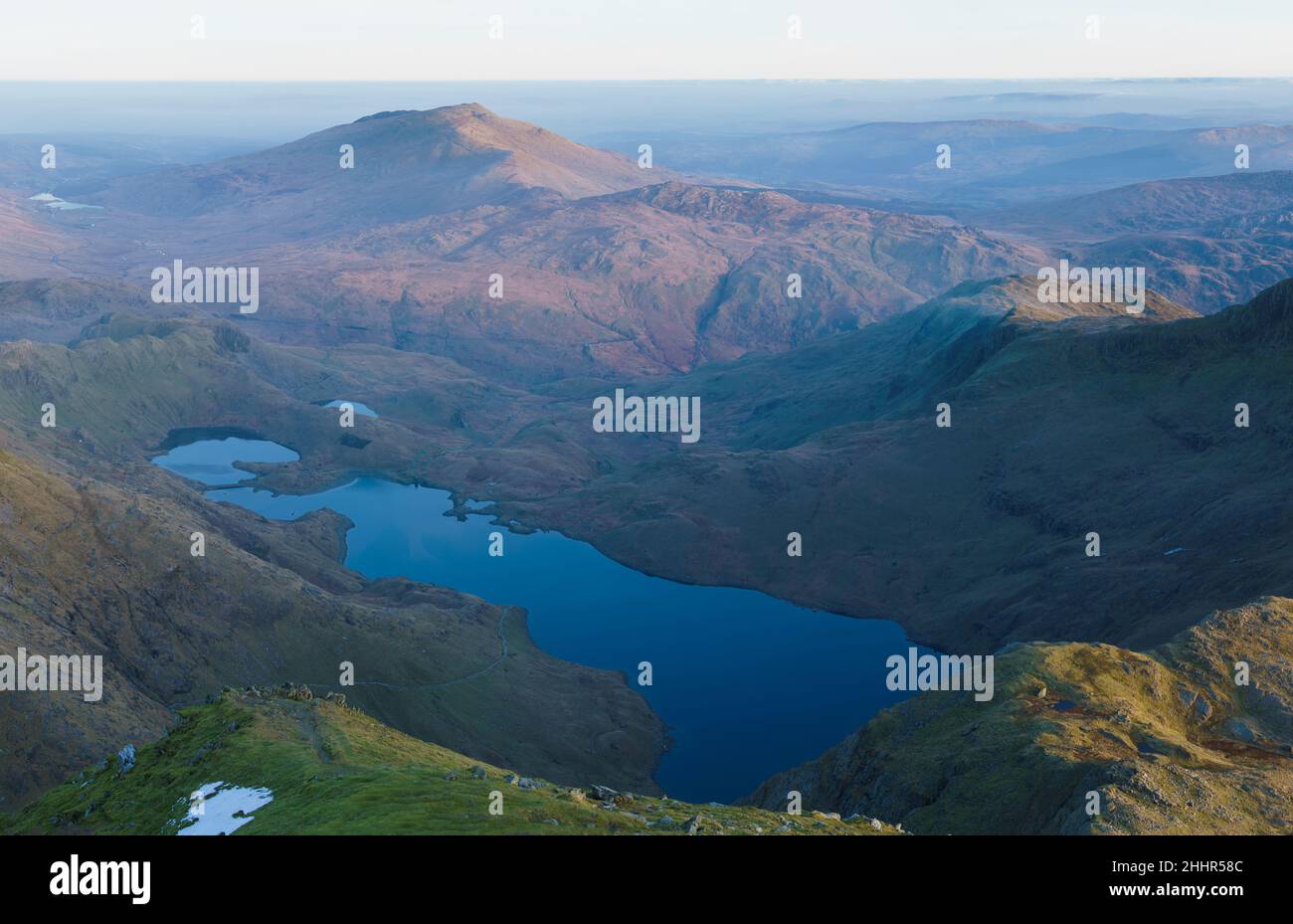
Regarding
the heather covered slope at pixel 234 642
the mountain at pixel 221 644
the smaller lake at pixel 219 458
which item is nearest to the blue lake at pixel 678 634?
the smaller lake at pixel 219 458

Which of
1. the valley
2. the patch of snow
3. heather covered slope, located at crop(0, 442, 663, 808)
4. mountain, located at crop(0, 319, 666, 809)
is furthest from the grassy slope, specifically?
heather covered slope, located at crop(0, 442, 663, 808)

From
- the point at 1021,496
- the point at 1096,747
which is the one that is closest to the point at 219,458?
the point at 1021,496

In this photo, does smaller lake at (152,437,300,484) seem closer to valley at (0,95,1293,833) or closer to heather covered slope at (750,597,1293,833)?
valley at (0,95,1293,833)

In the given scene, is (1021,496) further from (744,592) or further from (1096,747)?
(1096,747)

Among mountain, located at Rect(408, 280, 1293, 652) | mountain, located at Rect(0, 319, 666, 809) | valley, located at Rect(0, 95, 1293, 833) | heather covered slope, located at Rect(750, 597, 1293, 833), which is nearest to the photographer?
heather covered slope, located at Rect(750, 597, 1293, 833)
